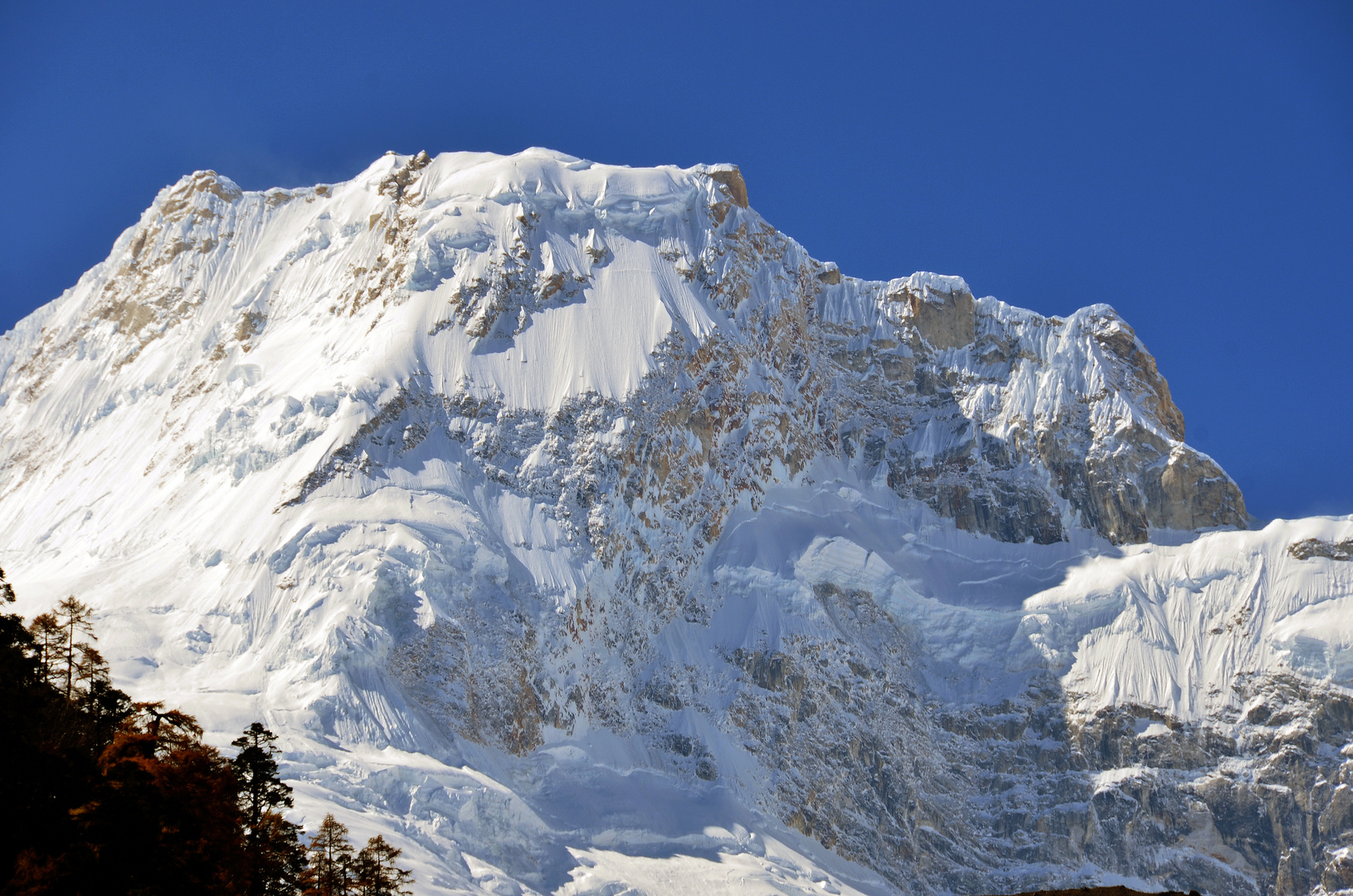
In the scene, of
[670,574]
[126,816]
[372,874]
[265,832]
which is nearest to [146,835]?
[126,816]

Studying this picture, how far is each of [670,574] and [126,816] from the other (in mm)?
101150

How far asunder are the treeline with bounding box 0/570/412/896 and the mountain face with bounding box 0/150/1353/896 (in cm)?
4337

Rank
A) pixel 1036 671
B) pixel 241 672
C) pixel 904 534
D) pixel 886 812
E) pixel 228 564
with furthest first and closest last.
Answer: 1. pixel 904 534
2. pixel 1036 671
3. pixel 886 812
4. pixel 228 564
5. pixel 241 672

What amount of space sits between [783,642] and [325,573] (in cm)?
5004

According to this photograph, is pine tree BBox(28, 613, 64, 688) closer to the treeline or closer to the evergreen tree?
the treeline

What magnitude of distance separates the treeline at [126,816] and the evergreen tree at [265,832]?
3.5 inches

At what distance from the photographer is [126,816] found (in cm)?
6188

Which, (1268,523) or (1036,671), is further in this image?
(1268,523)

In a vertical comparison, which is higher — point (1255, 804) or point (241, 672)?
point (1255, 804)

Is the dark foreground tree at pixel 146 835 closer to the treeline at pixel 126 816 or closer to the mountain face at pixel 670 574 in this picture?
the treeline at pixel 126 816

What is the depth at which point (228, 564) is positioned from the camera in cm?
14450

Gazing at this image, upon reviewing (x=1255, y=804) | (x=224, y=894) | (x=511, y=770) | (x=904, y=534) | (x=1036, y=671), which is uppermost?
(x=904, y=534)

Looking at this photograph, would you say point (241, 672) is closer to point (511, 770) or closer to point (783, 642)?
point (511, 770)

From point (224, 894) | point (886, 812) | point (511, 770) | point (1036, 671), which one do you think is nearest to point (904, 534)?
point (1036, 671)
